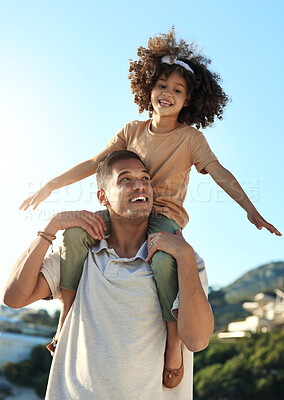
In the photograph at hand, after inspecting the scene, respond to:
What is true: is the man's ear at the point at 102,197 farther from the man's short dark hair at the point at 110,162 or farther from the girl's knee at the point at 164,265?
the girl's knee at the point at 164,265

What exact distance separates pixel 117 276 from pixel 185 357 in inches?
28.0

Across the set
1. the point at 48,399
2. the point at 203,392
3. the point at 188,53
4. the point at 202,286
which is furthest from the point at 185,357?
the point at 203,392

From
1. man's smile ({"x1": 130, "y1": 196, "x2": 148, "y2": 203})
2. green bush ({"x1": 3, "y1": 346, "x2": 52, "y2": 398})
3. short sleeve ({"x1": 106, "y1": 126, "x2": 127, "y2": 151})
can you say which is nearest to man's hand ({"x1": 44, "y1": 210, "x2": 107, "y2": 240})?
man's smile ({"x1": 130, "y1": 196, "x2": 148, "y2": 203})

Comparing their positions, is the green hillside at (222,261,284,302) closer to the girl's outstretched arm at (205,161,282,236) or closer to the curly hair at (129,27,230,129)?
the curly hair at (129,27,230,129)

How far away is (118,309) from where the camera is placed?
3.52m

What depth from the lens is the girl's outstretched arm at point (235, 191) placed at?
4.04 meters

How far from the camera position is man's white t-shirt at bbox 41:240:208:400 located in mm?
3379

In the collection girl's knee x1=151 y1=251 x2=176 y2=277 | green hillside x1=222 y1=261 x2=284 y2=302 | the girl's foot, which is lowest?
green hillside x1=222 y1=261 x2=284 y2=302

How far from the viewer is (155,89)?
4.88 meters

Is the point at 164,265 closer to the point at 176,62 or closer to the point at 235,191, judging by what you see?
the point at 235,191

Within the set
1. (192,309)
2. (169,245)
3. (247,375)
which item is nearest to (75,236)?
(169,245)

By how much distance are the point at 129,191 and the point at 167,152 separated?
87 cm

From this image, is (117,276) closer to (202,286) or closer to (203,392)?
(202,286)

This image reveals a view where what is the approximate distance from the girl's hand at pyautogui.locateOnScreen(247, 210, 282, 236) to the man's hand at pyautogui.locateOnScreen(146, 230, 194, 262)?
64cm
